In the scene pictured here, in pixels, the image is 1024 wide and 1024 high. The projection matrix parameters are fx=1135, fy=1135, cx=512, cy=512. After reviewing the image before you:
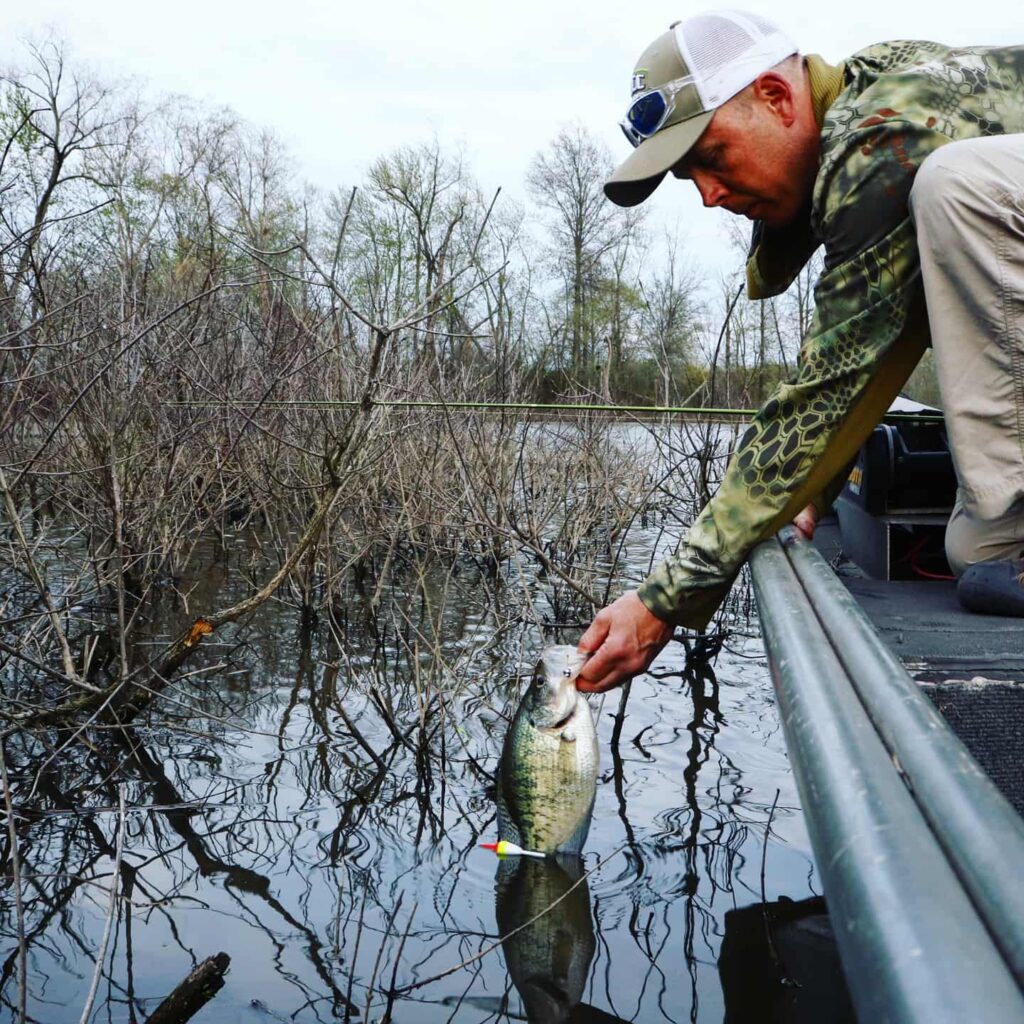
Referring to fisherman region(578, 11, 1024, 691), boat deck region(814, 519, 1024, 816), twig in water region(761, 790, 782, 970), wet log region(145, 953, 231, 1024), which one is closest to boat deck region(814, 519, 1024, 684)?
boat deck region(814, 519, 1024, 816)

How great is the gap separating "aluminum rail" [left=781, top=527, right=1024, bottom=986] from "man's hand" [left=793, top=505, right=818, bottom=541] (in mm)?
1396

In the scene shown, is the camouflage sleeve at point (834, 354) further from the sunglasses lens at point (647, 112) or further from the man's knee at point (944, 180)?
the sunglasses lens at point (647, 112)

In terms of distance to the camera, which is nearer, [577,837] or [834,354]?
[834,354]

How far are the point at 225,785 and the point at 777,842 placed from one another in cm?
276

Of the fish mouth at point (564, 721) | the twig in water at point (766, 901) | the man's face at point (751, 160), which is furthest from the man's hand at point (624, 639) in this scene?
the twig in water at point (766, 901)

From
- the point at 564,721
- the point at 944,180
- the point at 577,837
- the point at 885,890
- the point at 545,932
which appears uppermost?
the point at 944,180

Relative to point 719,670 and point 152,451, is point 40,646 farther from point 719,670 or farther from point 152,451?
point 719,670

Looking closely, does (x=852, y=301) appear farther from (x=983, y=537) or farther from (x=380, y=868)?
(x=380, y=868)

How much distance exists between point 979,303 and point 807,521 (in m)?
0.87

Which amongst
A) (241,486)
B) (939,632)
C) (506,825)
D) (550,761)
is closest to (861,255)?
(939,632)

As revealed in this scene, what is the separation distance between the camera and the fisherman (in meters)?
2.02

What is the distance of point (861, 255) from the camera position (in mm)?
2152

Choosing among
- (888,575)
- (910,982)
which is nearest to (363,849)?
(888,575)

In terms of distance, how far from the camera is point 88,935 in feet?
14.3
